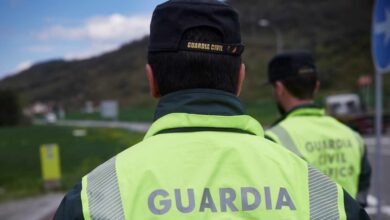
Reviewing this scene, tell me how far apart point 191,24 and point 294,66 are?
174cm

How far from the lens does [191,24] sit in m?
1.41

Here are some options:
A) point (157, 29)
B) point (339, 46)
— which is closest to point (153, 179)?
point (157, 29)

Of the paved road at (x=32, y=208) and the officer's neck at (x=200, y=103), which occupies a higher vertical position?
the officer's neck at (x=200, y=103)

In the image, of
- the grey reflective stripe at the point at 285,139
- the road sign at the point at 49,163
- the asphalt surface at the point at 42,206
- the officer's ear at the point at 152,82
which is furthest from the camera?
the road sign at the point at 49,163

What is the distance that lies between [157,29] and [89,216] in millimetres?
555

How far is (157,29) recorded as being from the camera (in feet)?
4.75

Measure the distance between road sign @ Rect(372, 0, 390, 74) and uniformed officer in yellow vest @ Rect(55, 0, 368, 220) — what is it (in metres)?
3.08

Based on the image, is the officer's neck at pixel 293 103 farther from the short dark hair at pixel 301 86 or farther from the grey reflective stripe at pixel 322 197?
the grey reflective stripe at pixel 322 197

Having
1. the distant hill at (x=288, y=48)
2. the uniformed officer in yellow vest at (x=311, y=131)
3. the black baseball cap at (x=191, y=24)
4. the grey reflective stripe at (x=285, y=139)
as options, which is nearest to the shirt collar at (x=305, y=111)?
the uniformed officer in yellow vest at (x=311, y=131)

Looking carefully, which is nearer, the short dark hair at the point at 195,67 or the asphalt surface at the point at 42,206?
the short dark hair at the point at 195,67

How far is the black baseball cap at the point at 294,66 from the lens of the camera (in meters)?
3.03

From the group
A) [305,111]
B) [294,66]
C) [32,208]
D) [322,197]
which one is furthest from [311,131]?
[32,208]

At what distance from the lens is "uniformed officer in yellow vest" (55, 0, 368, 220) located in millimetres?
1246

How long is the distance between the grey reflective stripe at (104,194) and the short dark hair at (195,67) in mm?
292
